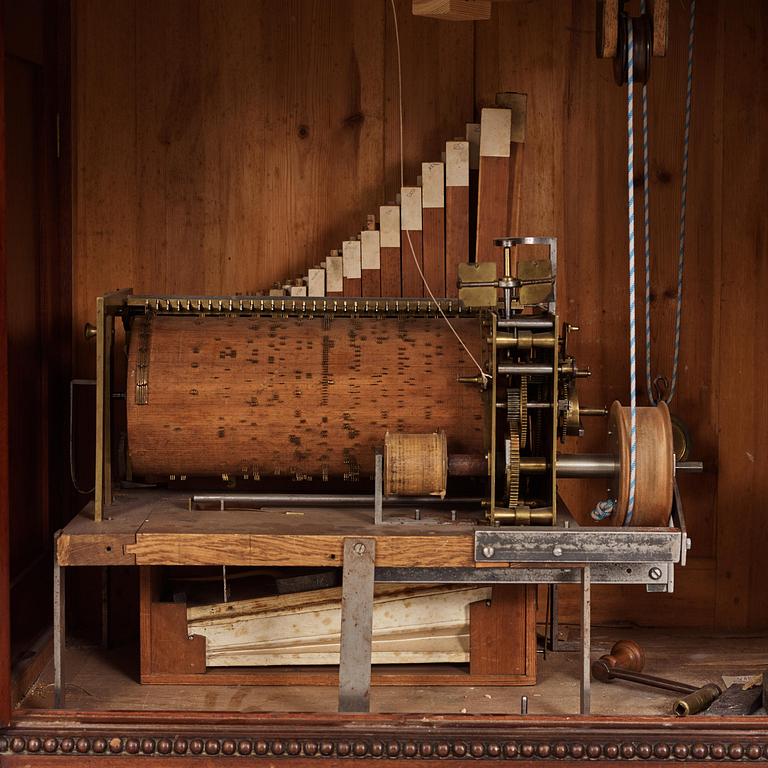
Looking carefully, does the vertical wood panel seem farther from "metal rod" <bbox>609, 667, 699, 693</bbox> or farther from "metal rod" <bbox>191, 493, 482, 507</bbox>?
"metal rod" <bbox>191, 493, 482, 507</bbox>

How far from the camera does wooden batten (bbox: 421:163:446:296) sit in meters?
3.26

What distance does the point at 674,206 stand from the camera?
366 centimetres

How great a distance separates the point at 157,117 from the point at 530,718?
2128 mm

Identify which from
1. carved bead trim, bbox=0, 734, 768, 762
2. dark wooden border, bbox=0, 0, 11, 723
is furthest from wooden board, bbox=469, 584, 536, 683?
dark wooden border, bbox=0, 0, 11, 723

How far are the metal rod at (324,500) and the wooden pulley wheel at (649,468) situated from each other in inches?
18.6

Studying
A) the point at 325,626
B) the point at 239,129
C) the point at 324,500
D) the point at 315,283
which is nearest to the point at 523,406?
the point at 324,500

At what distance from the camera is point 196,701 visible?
120 inches

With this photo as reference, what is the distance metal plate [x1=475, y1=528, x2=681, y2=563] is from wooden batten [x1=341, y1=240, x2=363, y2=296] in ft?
2.79

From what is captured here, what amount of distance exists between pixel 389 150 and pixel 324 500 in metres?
1.16

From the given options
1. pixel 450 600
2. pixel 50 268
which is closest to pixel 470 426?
pixel 450 600

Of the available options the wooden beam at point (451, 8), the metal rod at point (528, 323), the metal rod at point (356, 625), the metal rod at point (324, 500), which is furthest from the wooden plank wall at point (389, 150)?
the metal rod at point (356, 625)

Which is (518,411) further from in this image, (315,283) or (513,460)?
(315,283)

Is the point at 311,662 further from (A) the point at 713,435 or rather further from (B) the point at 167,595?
(A) the point at 713,435

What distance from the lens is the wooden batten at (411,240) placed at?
3252 millimetres
